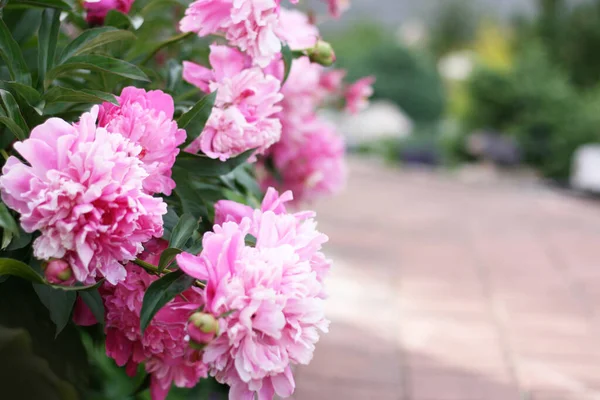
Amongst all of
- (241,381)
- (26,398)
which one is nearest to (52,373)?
(26,398)

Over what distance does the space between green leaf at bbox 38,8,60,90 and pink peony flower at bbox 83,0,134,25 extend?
0.19 ft

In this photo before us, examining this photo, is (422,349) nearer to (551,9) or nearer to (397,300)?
(397,300)

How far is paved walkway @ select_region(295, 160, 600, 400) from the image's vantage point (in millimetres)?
1981

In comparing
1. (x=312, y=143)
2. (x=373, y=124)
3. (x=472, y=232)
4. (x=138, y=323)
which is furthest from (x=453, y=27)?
(x=138, y=323)

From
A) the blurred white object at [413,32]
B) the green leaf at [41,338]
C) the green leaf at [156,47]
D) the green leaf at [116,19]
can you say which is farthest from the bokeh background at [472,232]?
the blurred white object at [413,32]

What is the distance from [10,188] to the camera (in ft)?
2.67

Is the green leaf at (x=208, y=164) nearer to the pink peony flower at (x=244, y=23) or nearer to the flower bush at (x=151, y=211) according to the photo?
the flower bush at (x=151, y=211)

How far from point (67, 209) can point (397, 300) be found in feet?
6.35

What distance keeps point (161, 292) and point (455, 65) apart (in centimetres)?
1031

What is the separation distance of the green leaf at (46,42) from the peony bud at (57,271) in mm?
327

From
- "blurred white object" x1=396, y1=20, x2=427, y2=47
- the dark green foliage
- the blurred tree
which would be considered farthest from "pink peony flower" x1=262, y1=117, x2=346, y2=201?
the blurred tree

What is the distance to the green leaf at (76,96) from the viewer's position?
0.95 metres

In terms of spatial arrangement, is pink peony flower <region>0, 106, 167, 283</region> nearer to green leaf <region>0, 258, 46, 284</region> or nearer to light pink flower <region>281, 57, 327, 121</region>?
green leaf <region>0, 258, 46, 284</region>

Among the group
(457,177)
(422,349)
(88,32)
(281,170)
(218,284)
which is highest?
(88,32)
